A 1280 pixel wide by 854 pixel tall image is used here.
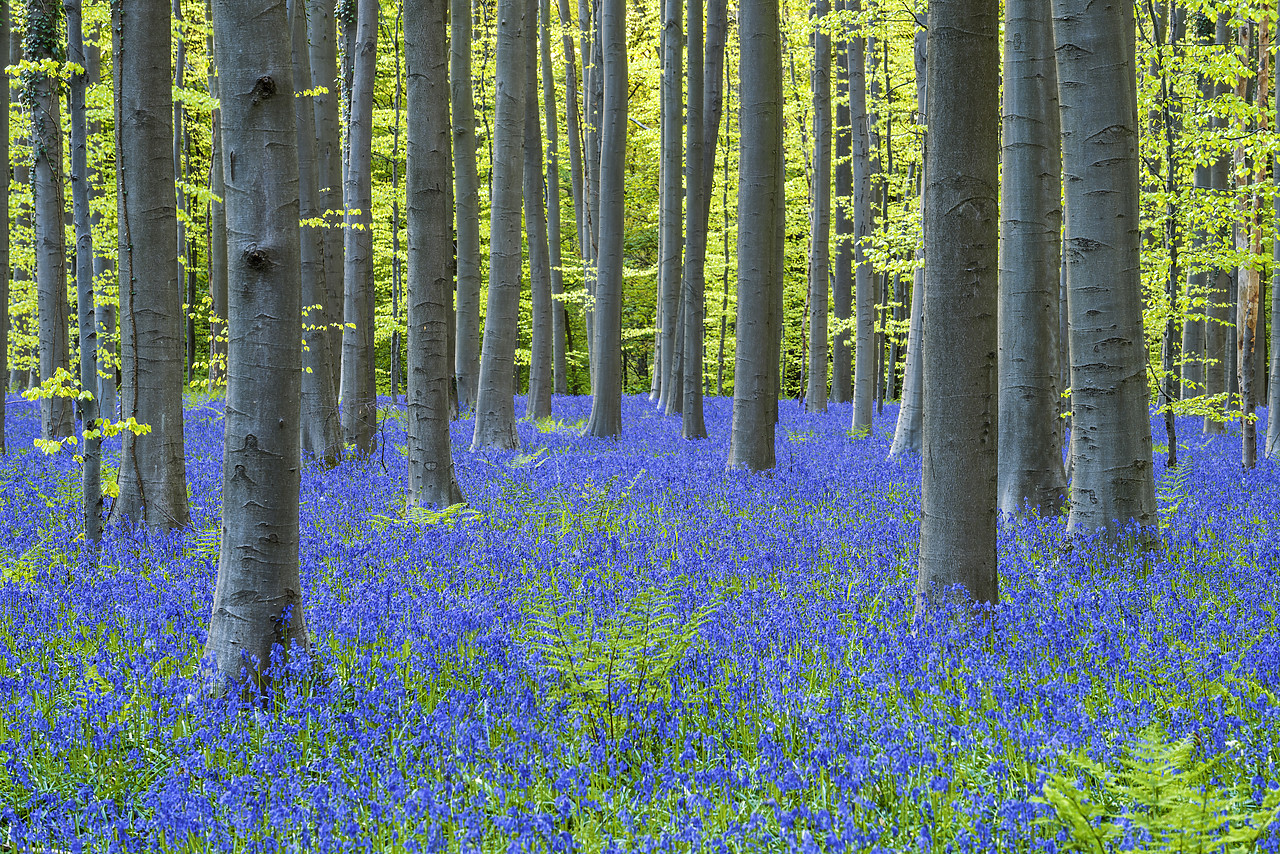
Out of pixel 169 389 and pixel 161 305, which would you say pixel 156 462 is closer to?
pixel 169 389

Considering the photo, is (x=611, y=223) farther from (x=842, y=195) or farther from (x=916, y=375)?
(x=842, y=195)

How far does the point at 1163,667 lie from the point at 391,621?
11.7ft

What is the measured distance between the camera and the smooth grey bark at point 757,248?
9.88 metres

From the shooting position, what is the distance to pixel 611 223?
48.8 feet

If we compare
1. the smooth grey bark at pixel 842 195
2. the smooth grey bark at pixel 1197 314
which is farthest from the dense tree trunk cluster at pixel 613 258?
the smooth grey bark at pixel 842 195

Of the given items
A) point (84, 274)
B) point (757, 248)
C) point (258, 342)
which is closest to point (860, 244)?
point (757, 248)

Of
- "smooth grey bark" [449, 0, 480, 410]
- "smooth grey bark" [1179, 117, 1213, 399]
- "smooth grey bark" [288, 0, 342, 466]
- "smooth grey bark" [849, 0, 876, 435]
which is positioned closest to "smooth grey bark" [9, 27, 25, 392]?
"smooth grey bark" [288, 0, 342, 466]

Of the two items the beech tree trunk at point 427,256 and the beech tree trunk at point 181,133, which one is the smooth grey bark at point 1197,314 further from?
the beech tree trunk at point 181,133

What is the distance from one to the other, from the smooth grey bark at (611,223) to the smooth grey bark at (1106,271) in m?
9.13

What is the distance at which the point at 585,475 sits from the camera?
31.6ft

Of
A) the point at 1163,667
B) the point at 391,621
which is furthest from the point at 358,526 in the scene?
the point at 1163,667

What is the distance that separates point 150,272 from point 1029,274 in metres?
6.67

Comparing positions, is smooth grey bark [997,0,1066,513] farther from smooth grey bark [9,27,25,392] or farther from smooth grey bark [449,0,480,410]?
smooth grey bark [9,27,25,392]

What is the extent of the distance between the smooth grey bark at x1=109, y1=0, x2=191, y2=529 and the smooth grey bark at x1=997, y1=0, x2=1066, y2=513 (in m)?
6.16
